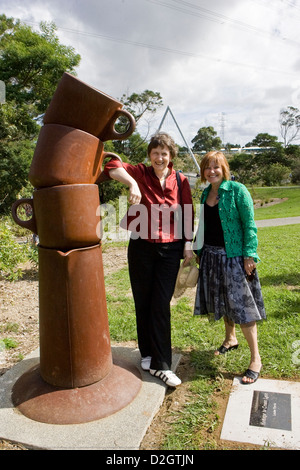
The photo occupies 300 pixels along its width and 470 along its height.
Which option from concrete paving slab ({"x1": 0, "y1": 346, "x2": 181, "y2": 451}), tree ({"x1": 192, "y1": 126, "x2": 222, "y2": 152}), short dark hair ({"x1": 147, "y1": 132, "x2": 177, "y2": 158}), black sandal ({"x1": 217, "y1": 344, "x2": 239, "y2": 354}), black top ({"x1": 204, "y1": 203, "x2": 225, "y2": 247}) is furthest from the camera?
tree ({"x1": 192, "y1": 126, "x2": 222, "y2": 152})

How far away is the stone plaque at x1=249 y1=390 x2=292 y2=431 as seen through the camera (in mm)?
2119

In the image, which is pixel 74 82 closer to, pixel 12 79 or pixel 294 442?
pixel 294 442

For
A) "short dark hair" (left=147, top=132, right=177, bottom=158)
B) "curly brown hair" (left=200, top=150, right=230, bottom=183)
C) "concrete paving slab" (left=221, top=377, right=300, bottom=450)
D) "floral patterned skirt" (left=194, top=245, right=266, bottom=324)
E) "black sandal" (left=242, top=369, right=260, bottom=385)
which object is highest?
"short dark hair" (left=147, top=132, right=177, bottom=158)

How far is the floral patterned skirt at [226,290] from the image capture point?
2576 mm

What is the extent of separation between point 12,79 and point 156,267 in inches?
663

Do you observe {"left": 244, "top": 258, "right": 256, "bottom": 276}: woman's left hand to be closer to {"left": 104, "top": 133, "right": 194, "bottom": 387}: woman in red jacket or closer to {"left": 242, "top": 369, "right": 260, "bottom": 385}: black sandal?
{"left": 104, "top": 133, "right": 194, "bottom": 387}: woman in red jacket

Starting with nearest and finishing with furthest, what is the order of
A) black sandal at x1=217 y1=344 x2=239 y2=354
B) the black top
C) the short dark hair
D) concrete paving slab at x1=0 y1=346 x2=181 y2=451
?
concrete paving slab at x1=0 y1=346 x2=181 y2=451, the short dark hair, the black top, black sandal at x1=217 y1=344 x2=239 y2=354

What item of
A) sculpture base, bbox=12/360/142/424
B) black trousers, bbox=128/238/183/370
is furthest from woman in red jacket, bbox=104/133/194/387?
sculpture base, bbox=12/360/142/424

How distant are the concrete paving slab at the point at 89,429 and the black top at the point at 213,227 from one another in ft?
Answer: 3.53

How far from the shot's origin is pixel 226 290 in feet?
8.63

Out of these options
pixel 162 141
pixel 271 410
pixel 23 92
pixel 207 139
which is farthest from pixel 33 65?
pixel 207 139

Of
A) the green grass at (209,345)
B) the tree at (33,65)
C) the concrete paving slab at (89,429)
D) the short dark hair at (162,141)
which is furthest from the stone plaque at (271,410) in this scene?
the tree at (33,65)

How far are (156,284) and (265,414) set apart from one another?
100 centimetres

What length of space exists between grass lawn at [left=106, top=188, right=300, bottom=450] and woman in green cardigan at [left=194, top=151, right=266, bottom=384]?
239 millimetres
